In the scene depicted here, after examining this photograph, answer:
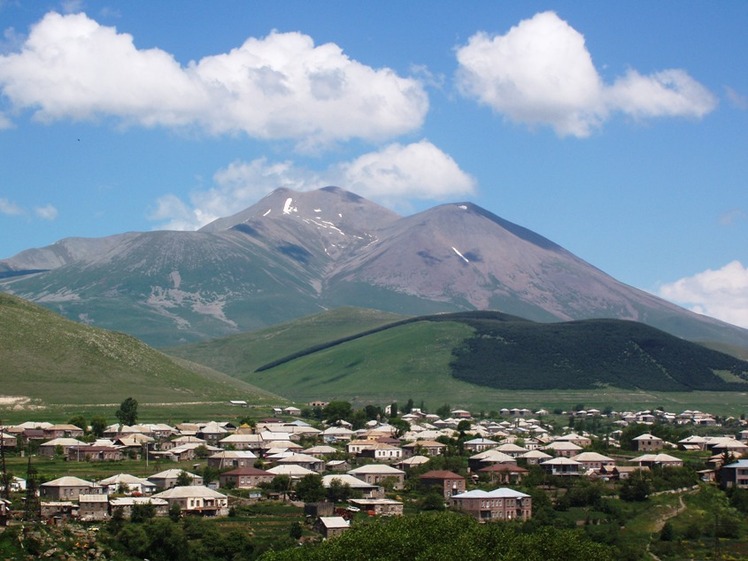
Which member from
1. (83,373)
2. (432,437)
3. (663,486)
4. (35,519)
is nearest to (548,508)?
(663,486)

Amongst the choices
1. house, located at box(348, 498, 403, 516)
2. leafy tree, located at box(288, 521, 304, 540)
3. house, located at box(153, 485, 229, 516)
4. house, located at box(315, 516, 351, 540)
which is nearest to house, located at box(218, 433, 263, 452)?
house, located at box(348, 498, 403, 516)

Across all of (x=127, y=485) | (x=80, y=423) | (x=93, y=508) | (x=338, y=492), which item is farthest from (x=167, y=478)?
(x=80, y=423)

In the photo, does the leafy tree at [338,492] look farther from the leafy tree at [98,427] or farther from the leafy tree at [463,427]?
the leafy tree at [463,427]

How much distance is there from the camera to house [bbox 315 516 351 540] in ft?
267

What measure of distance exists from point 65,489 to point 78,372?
9715 cm

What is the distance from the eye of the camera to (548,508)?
93812 millimetres

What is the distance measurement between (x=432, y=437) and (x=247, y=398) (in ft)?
199

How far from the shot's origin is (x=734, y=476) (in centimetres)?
10431

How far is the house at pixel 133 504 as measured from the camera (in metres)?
82.9

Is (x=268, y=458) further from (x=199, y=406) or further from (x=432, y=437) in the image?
(x=199, y=406)

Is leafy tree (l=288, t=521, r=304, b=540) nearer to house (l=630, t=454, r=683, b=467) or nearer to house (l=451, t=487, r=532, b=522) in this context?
house (l=451, t=487, r=532, b=522)

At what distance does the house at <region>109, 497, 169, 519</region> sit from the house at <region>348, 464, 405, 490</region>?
69.8 feet

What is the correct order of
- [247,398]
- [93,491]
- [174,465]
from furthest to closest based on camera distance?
[247,398], [174,465], [93,491]

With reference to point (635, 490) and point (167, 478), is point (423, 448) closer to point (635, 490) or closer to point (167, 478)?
point (635, 490)
